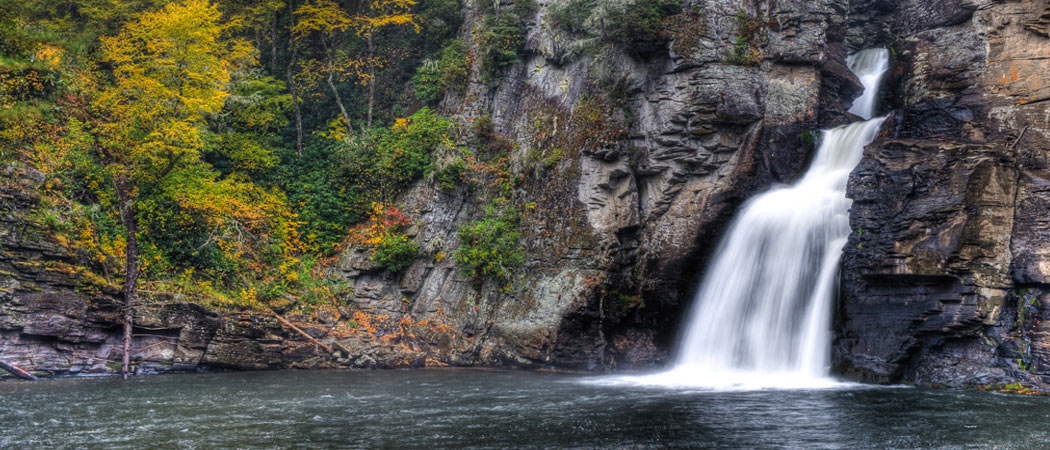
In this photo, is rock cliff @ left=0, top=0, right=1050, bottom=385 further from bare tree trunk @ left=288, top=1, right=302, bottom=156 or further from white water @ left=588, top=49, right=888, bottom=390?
bare tree trunk @ left=288, top=1, right=302, bottom=156

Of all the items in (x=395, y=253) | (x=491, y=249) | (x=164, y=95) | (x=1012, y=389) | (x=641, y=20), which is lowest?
(x=1012, y=389)

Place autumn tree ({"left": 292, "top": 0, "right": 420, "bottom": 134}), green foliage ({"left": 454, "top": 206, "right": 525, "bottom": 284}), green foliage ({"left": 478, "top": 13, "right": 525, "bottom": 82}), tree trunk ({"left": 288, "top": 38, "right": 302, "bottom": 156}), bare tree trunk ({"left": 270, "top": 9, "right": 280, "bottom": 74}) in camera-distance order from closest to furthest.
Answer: green foliage ({"left": 454, "top": 206, "right": 525, "bottom": 284})
green foliage ({"left": 478, "top": 13, "right": 525, "bottom": 82})
autumn tree ({"left": 292, "top": 0, "right": 420, "bottom": 134})
tree trunk ({"left": 288, "top": 38, "right": 302, "bottom": 156})
bare tree trunk ({"left": 270, "top": 9, "right": 280, "bottom": 74})

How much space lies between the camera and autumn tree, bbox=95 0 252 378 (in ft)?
55.7

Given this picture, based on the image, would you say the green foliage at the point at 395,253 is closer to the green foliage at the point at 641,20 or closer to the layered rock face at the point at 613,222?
the layered rock face at the point at 613,222

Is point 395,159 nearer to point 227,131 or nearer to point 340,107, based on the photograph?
point 340,107

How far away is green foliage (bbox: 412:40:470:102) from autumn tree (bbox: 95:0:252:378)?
23.4 feet

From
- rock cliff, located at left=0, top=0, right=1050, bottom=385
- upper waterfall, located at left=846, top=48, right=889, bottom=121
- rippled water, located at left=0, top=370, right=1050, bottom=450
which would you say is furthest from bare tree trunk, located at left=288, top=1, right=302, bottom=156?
upper waterfall, located at left=846, top=48, right=889, bottom=121

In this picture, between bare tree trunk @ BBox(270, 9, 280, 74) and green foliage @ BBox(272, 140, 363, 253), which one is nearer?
green foliage @ BBox(272, 140, 363, 253)

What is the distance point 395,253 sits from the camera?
20547 millimetres

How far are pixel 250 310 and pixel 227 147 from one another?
7730 mm

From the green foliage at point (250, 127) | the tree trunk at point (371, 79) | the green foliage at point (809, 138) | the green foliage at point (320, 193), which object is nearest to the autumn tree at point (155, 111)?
the green foliage at point (250, 127)

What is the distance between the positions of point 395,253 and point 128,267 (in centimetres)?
687

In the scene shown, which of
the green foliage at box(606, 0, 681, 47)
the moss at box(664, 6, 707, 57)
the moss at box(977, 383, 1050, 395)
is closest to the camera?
the moss at box(977, 383, 1050, 395)

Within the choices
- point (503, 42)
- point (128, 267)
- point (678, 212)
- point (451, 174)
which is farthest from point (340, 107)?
point (678, 212)
